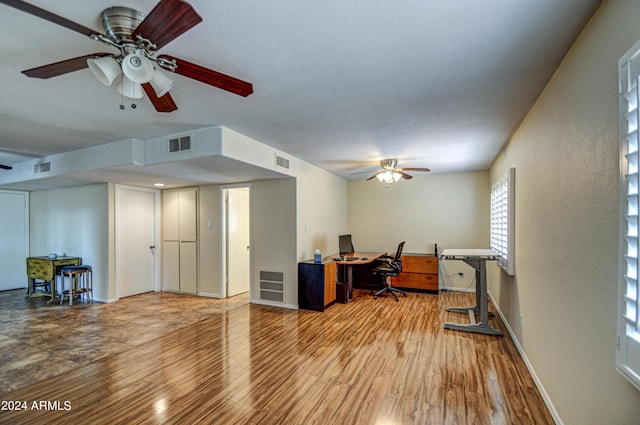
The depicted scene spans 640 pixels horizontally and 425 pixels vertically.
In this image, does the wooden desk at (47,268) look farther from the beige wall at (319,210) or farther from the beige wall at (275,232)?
the beige wall at (319,210)

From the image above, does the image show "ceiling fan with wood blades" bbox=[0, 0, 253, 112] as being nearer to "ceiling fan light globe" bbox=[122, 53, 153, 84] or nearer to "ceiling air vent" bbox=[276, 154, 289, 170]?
"ceiling fan light globe" bbox=[122, 53, 153, 84]

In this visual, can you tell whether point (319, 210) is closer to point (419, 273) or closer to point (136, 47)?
point (419, 273)

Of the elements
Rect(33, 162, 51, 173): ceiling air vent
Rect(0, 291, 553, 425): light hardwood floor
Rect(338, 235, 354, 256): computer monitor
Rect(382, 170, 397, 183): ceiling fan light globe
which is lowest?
Rect(0, 291, 553, 425): light hardwood floor

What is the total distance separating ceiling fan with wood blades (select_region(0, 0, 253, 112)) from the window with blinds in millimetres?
1812

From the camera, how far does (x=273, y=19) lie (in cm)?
162

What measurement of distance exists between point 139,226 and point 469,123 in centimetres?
607

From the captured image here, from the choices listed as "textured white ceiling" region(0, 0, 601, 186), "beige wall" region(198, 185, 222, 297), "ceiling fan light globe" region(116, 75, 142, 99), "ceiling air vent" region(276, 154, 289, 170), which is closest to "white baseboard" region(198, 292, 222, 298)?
"beige wall" region(198, 185, 222, 297)

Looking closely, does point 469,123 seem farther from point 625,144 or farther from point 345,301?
point 345,301

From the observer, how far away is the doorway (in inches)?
228

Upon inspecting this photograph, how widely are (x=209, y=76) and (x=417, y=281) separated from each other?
555 centimetres

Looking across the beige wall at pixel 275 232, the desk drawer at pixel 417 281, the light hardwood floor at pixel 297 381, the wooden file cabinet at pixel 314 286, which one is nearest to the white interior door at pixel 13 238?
the light hardwood floor at pixel 297 381

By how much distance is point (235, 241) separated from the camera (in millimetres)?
6016

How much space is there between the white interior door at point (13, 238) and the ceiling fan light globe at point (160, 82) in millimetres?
7434

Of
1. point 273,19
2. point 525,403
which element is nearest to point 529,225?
point 525,403
